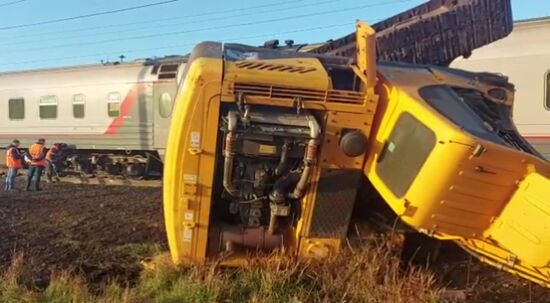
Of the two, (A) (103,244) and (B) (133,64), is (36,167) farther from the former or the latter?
(A) (103,244)

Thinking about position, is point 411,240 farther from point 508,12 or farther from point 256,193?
point 508,12

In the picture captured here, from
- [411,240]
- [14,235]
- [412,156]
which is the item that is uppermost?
[412,156]

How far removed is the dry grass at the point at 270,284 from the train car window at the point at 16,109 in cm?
1483

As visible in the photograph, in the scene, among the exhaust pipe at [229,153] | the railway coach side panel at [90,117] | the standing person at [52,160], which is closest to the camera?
the exhaust pipe at [229,153]

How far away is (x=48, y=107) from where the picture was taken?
1819 centimetres

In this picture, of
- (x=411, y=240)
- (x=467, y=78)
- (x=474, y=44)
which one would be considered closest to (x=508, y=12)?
(x=474, y=44)

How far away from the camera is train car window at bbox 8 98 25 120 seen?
1920 centimetres

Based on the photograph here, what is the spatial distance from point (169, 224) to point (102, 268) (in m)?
1.13

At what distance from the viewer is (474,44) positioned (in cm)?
750

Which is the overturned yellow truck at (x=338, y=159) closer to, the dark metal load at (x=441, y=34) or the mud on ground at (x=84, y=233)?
the mud on ground at (x=84, y=233)

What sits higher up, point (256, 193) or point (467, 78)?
point (467, 78)

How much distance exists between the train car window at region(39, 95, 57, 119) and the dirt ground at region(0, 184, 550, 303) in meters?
5.59

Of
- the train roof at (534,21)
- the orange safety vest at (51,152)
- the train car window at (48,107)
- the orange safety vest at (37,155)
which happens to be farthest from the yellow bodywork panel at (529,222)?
the train car window at (48,107)

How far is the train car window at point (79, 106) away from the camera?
17.0 meters
